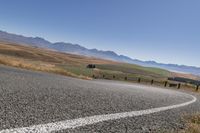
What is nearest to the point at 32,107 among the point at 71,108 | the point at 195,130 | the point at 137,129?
the point at 71,108

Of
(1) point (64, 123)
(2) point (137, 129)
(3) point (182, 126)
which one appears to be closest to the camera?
(1) point (64, 123)

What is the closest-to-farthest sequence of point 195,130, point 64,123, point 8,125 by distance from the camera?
point 8,125 < point 64,123 < point 195,130

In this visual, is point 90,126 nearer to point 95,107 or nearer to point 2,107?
point 2,107

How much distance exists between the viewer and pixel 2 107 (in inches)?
217

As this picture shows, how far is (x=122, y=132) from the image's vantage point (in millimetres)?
5426

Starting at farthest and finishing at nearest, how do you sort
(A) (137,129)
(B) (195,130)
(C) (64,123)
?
(B) (195,130) < (A) (137,129) < (C) (64,123)

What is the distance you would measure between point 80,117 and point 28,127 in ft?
5.83

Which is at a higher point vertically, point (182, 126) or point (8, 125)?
point (8, 125)

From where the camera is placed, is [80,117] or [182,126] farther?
[182,126]

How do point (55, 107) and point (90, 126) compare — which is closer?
point (90, 126)

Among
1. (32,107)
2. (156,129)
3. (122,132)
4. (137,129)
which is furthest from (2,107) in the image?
(156,129)

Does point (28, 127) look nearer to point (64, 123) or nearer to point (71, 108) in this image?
point (64, 123)

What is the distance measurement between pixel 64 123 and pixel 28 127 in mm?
897

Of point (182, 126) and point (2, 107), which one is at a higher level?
point (2, 107)
